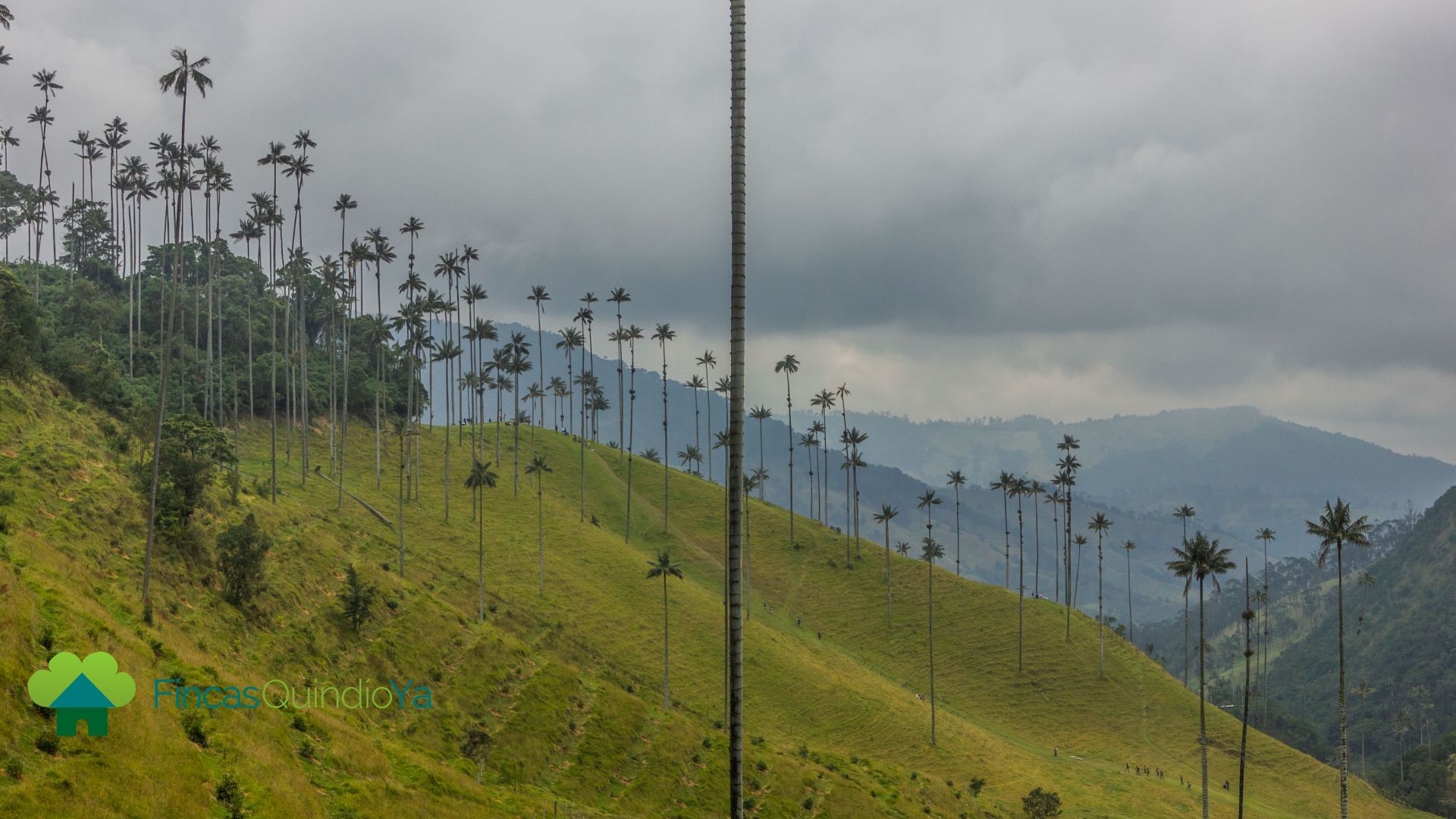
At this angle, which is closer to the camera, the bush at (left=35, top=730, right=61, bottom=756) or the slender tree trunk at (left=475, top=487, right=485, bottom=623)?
Result: the bush at (left=35, top=730, right=61, bottom=756)

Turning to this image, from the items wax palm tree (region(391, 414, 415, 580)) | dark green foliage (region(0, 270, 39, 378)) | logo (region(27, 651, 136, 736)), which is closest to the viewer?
logo (region(27, 651, 136, 736))

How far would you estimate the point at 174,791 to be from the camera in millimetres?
25391

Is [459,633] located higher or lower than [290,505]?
lower

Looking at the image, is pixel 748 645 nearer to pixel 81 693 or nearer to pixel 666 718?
pixel 666 718

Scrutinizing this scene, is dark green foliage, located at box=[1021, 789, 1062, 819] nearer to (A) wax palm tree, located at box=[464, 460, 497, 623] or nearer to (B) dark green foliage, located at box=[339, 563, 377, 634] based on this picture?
(A) wax palm tree, located at box=[464, 460, 497, 623]

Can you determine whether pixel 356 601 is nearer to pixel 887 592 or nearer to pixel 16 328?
pixel 16 328

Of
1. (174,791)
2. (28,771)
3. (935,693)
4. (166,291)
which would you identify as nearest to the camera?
(28,771)

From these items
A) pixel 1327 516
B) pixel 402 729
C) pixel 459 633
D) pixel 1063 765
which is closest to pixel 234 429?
pixel 459 633

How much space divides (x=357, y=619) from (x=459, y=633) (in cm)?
905

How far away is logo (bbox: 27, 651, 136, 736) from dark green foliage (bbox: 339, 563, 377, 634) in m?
30.5

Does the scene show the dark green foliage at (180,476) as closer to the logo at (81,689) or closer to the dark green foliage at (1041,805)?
the logo at (81,689)

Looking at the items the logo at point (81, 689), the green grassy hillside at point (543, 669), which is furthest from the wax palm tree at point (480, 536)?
the logo at point (81, 689)

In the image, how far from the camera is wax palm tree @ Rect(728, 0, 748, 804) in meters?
24.5

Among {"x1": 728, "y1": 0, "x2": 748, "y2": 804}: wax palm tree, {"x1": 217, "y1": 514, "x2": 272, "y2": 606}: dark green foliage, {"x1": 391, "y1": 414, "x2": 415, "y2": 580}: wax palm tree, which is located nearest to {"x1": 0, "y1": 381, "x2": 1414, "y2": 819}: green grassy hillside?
{"x1": 217, "y1": 514, "x2": 272, "y2": 606}: dark green foliage
